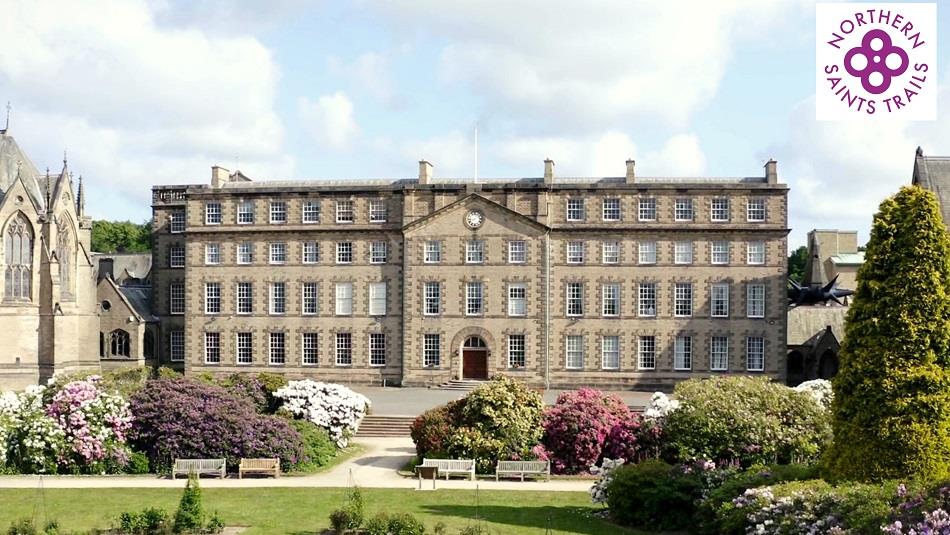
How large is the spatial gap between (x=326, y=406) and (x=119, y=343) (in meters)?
28.9

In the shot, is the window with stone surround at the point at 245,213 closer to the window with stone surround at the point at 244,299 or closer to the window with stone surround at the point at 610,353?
the window with stone surround at the point at 244,299

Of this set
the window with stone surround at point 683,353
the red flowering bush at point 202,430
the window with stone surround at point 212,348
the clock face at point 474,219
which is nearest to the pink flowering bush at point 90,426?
the red flowering bush at point 202,430

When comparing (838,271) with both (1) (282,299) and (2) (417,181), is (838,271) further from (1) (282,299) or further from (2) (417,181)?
(1) (282,299)

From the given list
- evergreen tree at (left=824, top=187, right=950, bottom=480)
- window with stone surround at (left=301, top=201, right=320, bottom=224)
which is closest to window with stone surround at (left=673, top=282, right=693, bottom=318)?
window with stone surround at (left=301, top=201, right=320, bottom=224)

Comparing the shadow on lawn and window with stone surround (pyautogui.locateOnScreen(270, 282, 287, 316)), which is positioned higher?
window with stone surround (pyautogui.locateOnScreen(270, 282, 287, 316))

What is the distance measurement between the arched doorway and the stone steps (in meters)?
14.5

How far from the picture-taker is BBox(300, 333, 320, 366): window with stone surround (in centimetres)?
5375

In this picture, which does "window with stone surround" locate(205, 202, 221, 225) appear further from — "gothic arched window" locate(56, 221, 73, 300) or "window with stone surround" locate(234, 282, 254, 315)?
"gothic arched window" locate(56, 221, 73, 300)

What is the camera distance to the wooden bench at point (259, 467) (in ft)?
92.4

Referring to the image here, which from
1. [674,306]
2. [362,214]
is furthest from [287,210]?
[674,306]

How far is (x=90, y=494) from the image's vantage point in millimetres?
24594

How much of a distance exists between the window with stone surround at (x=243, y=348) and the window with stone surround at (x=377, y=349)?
23.4ft

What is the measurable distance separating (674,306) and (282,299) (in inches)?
863

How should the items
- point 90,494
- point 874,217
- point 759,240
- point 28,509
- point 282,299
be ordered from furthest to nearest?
point 282,299, point 759,240, point 90,494, point 28,509, point 874,217
